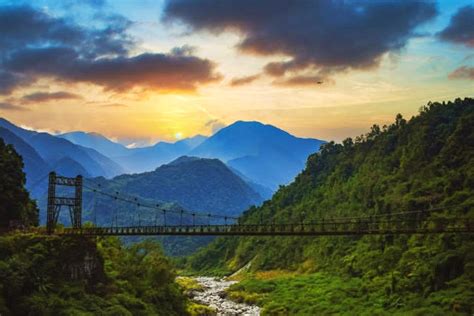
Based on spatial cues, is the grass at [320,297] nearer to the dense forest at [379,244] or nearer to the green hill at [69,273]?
the dense forest at [379,244]

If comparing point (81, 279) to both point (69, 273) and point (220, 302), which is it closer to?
point (69, 273)

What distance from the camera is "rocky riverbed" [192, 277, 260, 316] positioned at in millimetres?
57688

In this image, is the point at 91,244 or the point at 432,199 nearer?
the point at 91,244

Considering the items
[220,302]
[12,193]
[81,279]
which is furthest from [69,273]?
[220,302]

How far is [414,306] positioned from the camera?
43094 mm

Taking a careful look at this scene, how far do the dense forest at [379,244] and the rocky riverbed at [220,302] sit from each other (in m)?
2.11

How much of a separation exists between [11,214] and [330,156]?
9344 cm

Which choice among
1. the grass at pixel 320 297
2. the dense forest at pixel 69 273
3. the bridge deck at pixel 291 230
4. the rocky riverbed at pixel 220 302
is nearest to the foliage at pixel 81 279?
the dense forest at pixel 69 273

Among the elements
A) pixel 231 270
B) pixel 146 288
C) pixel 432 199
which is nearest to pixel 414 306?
pixel 432 199

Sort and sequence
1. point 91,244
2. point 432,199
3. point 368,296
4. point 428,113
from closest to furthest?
point 91,244 → point 368,296 → point 432,199 → point 428,113

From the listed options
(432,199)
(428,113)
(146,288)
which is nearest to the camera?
(146,288)

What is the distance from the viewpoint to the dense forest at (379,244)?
149 feet

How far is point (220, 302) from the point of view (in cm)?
6562

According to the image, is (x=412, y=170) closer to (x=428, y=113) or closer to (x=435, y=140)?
(x=435, y=140)
